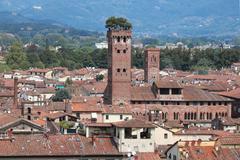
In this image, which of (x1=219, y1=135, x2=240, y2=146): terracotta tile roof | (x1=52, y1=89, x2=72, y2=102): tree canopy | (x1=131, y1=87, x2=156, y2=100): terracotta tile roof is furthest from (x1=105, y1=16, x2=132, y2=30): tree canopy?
(x1=219, y1=135, x2=240, y2=146): terracotta tile roof

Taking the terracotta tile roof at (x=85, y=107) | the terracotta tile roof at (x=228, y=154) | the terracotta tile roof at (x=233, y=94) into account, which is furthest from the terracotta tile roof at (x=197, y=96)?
the terracotta tile roof at (x=228, y=154)

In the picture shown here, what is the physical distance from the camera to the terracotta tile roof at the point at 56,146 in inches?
1314

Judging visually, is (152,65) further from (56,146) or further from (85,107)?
(56,146)

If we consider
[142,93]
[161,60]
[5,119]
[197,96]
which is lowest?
[5,119]

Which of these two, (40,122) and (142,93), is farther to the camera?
(142,93)

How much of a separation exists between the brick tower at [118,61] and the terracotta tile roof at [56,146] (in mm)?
33770

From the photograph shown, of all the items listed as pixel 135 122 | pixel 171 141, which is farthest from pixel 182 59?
pixel 135 122

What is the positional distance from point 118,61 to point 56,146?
119 feet

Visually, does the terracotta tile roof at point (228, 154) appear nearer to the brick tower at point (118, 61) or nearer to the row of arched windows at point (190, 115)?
the row of arched windows at point (190, 115)

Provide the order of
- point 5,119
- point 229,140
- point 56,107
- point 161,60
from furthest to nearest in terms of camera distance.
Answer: point 161,60
point 56,107
point 5,119
point 229,140

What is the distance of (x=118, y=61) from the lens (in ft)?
231

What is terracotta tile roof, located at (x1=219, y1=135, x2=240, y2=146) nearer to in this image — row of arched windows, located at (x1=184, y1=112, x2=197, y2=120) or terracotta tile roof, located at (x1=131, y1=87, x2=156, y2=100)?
terracotta tile roof, located at (x1=131, y1=87, x2=156, y2=100)

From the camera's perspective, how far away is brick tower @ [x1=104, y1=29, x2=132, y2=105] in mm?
69500

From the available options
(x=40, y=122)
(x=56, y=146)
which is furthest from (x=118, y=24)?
(x=56, y=146)
